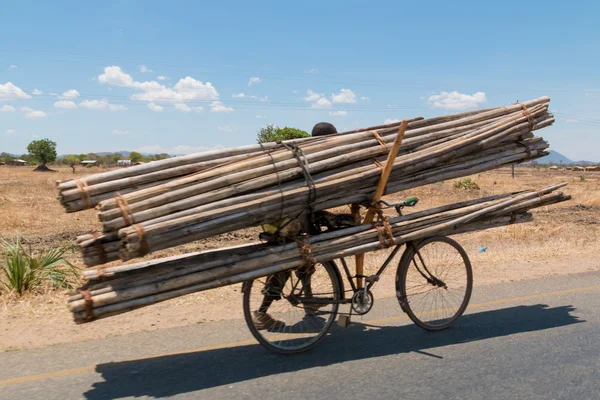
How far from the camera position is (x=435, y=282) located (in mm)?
5840

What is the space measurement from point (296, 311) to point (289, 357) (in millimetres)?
561

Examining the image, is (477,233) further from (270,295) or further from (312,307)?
(270,295)

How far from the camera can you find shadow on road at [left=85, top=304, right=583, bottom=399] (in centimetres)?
432

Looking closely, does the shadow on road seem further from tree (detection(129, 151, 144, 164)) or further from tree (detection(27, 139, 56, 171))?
tree (detection(129, 151, 144, 164))

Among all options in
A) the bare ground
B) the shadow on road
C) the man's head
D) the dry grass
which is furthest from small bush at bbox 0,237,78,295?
the man's head

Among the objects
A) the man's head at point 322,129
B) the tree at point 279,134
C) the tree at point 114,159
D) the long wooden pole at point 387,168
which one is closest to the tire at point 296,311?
the long wooden pole at point 387,168

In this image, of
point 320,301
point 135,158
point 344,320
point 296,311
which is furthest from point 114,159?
point 320,301

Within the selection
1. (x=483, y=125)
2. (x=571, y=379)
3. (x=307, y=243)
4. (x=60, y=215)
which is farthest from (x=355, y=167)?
(x=60, y=215)

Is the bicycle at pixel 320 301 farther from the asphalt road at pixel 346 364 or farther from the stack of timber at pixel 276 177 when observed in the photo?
the stack of timber at pixel 276 177

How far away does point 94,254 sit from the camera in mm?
4246

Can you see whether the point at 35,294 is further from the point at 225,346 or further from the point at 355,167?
the point at 355,167

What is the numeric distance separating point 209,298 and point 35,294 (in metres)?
2.18

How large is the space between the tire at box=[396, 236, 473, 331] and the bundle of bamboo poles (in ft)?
0.91

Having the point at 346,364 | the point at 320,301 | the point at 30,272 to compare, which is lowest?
the point at 346,364
